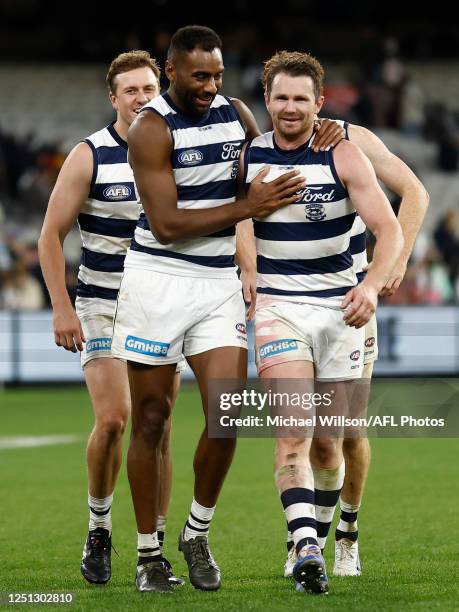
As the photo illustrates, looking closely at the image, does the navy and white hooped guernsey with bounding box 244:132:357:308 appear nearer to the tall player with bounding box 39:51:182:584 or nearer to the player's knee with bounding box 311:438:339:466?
the player's knee with bounding box 311:438:339:466

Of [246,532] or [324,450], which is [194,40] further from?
[246,532]

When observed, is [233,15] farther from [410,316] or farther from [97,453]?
[97,453]

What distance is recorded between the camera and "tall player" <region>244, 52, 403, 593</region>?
5758mm

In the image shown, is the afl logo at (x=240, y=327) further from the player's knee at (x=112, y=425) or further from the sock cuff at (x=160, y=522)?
the sock cuff at (x=160, y=522)

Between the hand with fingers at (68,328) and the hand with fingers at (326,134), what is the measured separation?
1368 mm

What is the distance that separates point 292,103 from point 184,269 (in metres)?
0.87

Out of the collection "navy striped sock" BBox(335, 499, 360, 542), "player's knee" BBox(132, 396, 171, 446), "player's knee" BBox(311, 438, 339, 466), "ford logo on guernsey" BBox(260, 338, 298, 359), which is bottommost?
"navy striped sock" BBox(335, 499, 360, 542)

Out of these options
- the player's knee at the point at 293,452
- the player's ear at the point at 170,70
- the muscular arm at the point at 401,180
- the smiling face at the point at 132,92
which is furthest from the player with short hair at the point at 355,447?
the smiling face at the point at 132,92

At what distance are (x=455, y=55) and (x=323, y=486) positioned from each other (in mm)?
24415

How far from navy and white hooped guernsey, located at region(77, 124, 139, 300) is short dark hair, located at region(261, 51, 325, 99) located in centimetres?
95

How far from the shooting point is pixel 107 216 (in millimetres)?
6602

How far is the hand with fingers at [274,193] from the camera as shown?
5.75 metres

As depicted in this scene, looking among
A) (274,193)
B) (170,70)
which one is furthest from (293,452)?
(170,70)

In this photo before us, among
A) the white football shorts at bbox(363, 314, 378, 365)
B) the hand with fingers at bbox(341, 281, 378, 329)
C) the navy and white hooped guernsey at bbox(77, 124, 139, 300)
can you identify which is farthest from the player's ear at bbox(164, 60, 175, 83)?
the white football shorts at bbox(363, 314, 378, 365)
